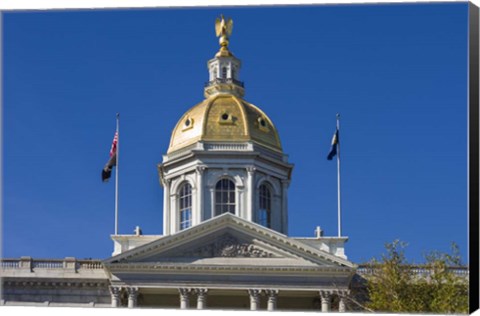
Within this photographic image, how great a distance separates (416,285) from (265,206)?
22847 millimetres

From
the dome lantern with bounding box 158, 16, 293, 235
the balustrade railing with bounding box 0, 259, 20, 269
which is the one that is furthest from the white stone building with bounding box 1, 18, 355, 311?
the dome lantern with bounding box 158, 16, 293, 235

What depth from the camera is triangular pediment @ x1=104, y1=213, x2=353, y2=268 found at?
79.3 metres

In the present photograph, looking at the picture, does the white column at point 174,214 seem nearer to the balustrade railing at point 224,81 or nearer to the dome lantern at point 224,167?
the dome lantern at point 224,167

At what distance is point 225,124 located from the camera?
88.5 meters

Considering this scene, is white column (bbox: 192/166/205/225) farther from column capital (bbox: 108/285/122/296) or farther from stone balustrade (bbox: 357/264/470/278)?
stone balustrade (bbox: 357/264/470/278)

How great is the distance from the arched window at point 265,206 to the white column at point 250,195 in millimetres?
1096

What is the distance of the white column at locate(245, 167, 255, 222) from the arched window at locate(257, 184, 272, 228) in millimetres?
1096

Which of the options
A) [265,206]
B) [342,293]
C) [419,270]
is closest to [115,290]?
[342,293]

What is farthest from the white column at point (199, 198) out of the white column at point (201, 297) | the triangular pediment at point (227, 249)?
the white column at point (201, 297)

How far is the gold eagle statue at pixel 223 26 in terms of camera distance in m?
79.9


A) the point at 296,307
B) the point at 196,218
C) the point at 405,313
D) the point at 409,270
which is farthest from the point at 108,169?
the point at 405,313

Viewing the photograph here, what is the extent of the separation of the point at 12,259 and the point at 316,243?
15.0 metres

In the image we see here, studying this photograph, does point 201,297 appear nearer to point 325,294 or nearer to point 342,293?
point 325,294

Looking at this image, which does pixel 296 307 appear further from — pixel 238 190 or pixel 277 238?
pixel 238 190
